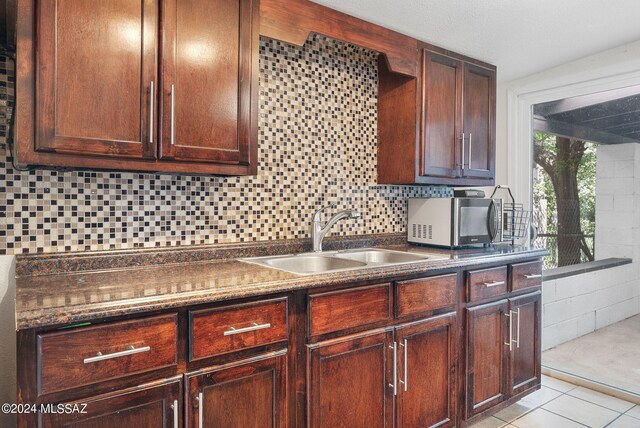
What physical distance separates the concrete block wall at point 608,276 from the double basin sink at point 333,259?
55.7 inches

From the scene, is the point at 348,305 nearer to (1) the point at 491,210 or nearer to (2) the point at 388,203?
(2) the point at 388,203

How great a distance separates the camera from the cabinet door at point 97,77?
1352 mm

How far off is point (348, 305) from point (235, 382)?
0.53 metres

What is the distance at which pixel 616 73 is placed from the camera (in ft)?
9.18

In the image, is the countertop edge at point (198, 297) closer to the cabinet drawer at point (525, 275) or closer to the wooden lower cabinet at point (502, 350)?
the wooden lower cabinet at point (502, 350)

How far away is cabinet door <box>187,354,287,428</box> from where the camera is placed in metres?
1.34

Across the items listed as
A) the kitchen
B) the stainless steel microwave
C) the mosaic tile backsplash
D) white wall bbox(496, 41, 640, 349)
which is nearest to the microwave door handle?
the stainless steel microwave

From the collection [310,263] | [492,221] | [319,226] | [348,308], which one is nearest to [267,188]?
[319,226]

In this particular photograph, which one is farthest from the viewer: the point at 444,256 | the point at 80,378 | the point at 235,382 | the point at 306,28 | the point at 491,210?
the point at 491,210

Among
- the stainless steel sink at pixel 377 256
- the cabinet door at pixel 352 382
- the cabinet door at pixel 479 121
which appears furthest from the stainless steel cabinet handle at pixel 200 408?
the cabinet door at pixel 479 121

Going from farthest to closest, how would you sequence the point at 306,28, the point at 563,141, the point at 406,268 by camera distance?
the point at 563,141
the point at 306,28
the point at 406,268

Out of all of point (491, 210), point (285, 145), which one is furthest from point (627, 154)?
point (285, 145)

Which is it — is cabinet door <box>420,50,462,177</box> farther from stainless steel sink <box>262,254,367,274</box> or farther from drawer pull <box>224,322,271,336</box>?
→ drawer pull <box>224,322,271,336</box>

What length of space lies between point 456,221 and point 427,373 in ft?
2.95
